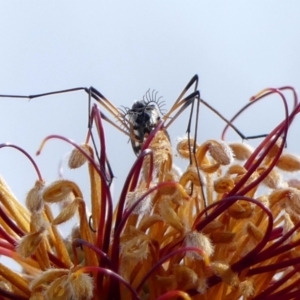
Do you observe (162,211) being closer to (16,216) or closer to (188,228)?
(188,228)

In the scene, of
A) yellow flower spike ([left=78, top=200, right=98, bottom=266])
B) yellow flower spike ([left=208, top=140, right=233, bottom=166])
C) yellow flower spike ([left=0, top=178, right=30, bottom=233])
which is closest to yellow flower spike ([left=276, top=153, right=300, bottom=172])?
yellow flower spike ([left=208, top=140, right=233, bottom=166])

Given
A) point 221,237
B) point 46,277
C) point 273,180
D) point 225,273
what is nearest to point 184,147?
point 273,180

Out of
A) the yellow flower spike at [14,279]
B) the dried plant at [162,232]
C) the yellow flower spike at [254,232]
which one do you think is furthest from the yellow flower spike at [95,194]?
the yellow flower spike at [254,232]

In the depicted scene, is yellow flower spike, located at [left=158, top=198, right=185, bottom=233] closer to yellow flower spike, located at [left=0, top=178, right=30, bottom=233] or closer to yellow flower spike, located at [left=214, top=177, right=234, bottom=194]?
yellow flower spike, located at [left=214, top=177, right=234, bottom=194]

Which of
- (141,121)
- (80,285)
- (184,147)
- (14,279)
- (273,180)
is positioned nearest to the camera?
(80,285)

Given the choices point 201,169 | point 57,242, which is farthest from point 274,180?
point 57,242

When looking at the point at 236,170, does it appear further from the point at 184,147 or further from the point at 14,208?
Answer: the point at 14,208
